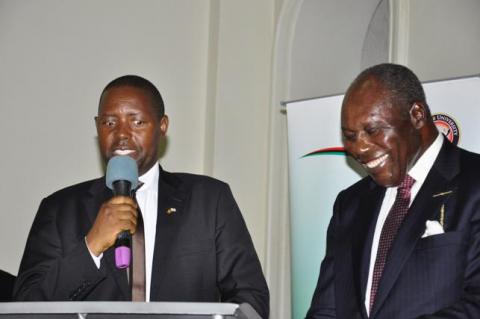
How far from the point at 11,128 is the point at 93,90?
0.70 m

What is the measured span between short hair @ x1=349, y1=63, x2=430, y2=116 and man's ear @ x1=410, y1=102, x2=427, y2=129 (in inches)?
0.8

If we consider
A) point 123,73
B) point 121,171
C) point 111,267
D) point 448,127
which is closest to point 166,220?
point 111,267

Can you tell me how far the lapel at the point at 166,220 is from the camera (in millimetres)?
3588

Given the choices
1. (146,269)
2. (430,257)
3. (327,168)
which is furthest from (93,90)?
(430,257)

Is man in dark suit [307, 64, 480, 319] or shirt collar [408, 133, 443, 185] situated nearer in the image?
man in dark suit [307, 64, 480, 319]

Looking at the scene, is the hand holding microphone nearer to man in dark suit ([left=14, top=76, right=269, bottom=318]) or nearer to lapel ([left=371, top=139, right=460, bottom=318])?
man in dark suit ([left=14, top=76, right=269, bottom=318])

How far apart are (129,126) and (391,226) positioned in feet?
3.86

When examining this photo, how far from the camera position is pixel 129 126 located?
12.2ft

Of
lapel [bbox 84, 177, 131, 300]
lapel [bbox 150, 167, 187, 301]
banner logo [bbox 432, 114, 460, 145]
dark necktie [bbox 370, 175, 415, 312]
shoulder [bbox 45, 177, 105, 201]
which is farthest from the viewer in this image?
banner logo [bbox 432, 114, 460, 145]

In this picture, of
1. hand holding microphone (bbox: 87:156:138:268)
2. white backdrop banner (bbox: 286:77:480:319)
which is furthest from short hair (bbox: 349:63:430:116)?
white backdrop banner (bbox: 286:77:480:319)

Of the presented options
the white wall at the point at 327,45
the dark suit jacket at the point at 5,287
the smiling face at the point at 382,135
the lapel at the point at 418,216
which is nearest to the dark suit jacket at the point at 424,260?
the lapel at the point at 418,216

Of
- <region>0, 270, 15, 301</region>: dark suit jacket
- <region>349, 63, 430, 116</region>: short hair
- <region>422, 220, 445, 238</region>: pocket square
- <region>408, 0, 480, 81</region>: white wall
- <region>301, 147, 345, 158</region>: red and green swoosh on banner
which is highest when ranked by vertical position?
<region>408, 0, 480, 81</region>: white wall

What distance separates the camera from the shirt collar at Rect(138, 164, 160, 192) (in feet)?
12.5

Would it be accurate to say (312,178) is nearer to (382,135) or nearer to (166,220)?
(166,220)
